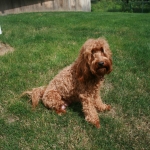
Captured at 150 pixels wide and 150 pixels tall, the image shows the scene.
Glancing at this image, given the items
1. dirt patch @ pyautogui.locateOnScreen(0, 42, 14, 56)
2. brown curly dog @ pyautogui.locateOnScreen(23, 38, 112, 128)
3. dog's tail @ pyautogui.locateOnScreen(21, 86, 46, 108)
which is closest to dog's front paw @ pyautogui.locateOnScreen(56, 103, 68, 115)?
brown curly dog @ pyautogui.locateOnScreen(23, 38, 112, 128)

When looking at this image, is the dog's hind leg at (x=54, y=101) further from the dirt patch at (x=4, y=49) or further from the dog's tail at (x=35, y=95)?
the dirt patch at (x=4, y=49)

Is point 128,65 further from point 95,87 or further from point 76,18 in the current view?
point 76,18

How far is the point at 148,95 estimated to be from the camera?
15.3ft

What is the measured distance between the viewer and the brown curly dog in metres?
3.54

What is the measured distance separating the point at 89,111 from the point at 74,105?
61 centimetres

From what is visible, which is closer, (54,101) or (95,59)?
(95,59)

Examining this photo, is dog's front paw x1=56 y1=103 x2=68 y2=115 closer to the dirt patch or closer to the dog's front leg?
the dog's front leg

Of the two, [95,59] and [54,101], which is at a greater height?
[95,59]

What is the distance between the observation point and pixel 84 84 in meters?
3.91

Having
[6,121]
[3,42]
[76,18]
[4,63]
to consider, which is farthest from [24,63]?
[76,18]

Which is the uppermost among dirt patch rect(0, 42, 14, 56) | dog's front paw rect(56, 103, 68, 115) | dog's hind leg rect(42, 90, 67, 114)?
dirt patch rect(0, 42, 14, 56)

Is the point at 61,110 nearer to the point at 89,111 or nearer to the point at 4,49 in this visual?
the point at 89,111

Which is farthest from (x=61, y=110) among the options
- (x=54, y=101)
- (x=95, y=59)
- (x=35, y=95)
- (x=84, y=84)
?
(x=95, y=59)

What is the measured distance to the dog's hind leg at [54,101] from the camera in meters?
4.18
